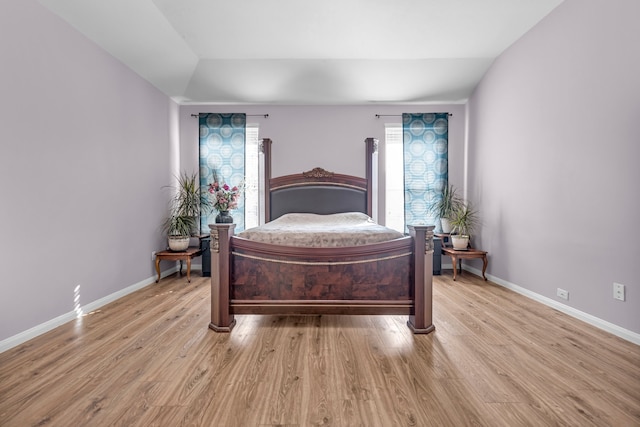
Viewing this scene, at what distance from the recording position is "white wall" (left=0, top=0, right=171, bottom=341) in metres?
2.26

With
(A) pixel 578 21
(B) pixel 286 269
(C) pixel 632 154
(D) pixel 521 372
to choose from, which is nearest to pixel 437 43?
(A) pixel 578 21

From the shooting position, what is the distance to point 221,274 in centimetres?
246

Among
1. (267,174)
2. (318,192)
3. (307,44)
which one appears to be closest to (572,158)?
(318,192)

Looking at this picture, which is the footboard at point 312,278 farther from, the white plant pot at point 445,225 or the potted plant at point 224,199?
the white plant pot at point 445,225

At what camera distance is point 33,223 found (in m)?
2.42

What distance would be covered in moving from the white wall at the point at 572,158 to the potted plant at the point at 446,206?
2.05 feet

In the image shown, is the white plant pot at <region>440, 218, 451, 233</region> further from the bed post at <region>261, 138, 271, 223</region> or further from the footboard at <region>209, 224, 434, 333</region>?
the bed post at <region>261, 138, 271, 223</region>

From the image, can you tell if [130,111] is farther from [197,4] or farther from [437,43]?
[437,43]

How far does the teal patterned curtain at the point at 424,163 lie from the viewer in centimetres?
479

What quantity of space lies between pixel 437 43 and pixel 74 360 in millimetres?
4618

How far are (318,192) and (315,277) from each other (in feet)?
7.15

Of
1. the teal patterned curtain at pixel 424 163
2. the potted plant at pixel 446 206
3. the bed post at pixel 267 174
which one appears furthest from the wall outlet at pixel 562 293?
the bed post at pixel 267 174

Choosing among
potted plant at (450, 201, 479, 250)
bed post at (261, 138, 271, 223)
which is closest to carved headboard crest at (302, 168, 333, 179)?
bed post at (261, 138, 271, 223)

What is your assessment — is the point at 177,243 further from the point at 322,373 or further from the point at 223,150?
the point at 322,373
